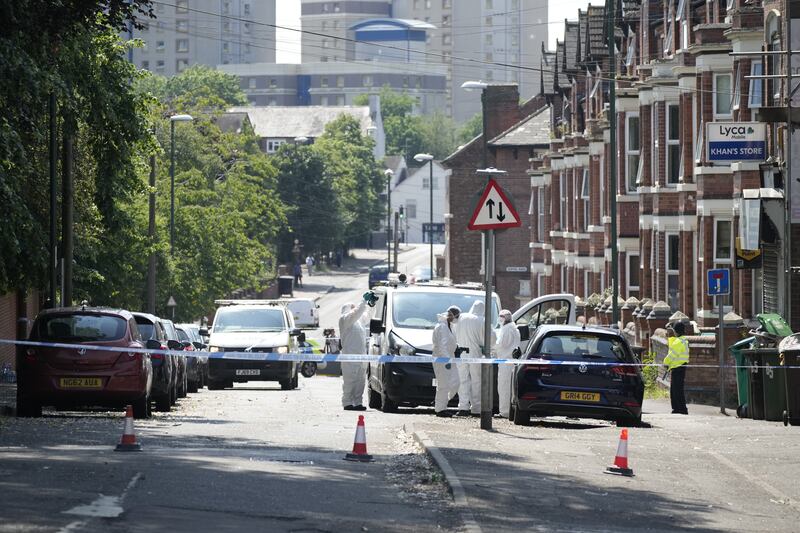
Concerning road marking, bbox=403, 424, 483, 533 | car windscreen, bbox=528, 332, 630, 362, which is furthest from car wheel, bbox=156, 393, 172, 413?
road marking, bbox=403, 424, 483, 533

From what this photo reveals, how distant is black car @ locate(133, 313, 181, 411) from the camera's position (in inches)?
941

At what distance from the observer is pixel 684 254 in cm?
3791

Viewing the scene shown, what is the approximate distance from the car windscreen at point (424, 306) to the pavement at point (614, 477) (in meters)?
2.48

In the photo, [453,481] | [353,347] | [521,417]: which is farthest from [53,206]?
[453,481]

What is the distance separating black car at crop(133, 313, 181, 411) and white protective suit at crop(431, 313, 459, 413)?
13.0 feet

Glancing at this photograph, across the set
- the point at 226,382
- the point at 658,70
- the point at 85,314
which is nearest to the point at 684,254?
the point at 658,70

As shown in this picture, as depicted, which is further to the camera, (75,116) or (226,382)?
(226,382)

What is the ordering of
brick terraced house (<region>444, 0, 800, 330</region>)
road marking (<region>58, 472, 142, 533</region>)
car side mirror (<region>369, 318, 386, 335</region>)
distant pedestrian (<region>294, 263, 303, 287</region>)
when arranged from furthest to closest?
1. distant pedestrian (<region>294, 263, 303, 287</region>)
2. brick terraced house (<region>444, 0, 800, 330</region>)
3. car side mirror (<region>369, 318, 386, 335</region>)
4. road marking (<region>58, 472, 142, 533</region>)

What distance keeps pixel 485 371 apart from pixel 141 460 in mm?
5672

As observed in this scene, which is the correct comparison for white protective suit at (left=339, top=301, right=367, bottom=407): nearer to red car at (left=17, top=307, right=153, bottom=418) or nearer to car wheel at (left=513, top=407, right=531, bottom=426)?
car wheel at (left=513, top=407, right=531, bottom=426)

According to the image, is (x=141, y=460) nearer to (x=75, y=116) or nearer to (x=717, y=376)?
(x=75, y=116)

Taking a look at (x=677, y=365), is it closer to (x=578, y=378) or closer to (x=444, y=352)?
(x=444, y=352)

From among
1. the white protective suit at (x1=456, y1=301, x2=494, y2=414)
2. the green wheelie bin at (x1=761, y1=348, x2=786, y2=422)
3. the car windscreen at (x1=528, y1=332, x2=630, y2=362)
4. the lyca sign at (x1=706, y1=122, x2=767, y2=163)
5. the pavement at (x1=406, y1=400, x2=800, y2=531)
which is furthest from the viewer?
the lyca sign at (x1=706, y1=122, x2=767, y2=163)

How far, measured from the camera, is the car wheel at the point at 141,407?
2106 cm
